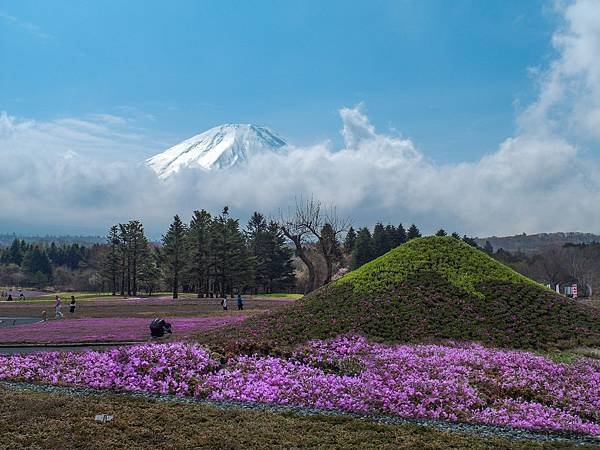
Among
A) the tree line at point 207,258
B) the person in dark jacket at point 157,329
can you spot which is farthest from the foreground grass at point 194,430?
the tree line at point 207,258

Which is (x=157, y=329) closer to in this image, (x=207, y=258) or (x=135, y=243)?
(x=207, y=258)

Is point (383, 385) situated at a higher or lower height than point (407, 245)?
lower

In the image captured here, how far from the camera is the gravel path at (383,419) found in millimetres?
9016

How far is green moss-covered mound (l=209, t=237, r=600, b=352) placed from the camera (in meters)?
19.3

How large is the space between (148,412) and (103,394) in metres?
2.32

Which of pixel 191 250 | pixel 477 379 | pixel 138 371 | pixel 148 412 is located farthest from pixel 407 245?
pixel 191 250

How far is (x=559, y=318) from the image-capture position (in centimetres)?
2098

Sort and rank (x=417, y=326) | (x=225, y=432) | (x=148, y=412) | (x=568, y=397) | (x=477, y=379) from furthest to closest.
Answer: (x=417, y=326) → (x=477, y=379) → (x=568, y=397) → (x=148, y=412) → (x=225, y=432)

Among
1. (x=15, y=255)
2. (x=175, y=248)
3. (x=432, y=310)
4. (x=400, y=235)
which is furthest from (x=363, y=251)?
(x=15, y=255)

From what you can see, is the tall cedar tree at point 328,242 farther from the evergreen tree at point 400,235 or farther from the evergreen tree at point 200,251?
the evergreen tree at point 400,235

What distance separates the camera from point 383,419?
9.96 m

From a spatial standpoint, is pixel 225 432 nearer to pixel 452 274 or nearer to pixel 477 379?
pixel 477 379

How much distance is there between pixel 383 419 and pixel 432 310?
39.4 ft

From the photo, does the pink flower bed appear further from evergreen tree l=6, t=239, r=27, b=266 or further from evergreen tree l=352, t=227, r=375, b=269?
evergreen tree l=6, t=239, r=27, b=266
